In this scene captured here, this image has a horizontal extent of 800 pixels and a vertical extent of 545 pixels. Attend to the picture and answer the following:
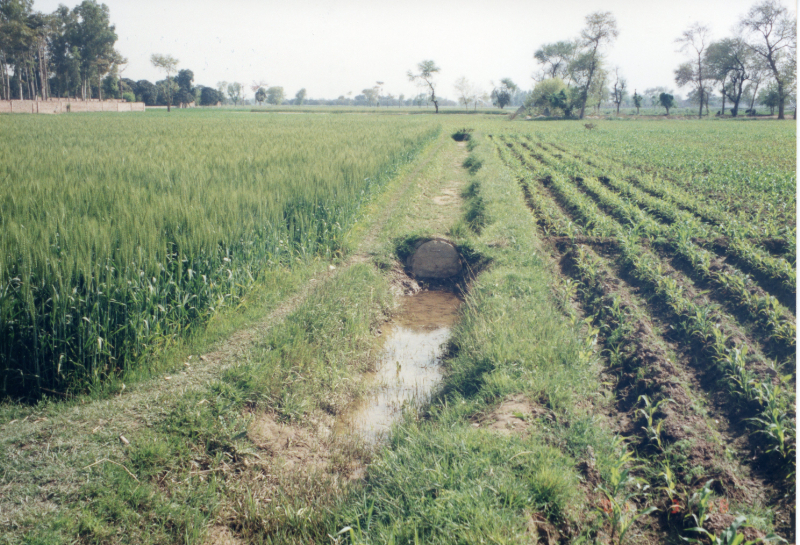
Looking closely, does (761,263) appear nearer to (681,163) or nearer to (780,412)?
(780,412)

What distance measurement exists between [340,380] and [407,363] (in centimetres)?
97

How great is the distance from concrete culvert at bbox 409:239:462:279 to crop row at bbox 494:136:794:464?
2570 millimetres

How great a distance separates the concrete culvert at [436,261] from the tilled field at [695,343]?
5.63 ft

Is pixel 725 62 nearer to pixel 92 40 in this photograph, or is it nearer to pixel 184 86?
pixel 92 40

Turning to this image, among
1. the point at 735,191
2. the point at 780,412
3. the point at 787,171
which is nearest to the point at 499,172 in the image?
the point at 735,191

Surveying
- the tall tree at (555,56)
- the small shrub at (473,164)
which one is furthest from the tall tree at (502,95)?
the small shrub at (473,164)

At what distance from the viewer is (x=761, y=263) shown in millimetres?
5902

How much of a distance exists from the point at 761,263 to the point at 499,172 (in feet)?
Answer: 29.2

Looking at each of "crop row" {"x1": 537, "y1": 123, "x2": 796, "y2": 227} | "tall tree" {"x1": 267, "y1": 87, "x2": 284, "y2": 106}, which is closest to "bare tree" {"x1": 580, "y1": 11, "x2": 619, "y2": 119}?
"crop row" {"x1": 537, "y1": 123, "x2": 796, "y2": 227}

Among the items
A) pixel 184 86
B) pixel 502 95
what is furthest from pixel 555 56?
pixel 184 86

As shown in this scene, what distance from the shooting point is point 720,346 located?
4.02 m

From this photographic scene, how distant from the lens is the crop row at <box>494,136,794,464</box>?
3062mm

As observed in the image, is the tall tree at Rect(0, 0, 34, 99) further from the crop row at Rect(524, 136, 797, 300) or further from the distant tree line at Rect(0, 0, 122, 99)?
the crop row at Rect(524, 136, 797, 300)

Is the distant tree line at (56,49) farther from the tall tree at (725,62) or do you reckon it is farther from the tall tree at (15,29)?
the tall tree at (725,62)
